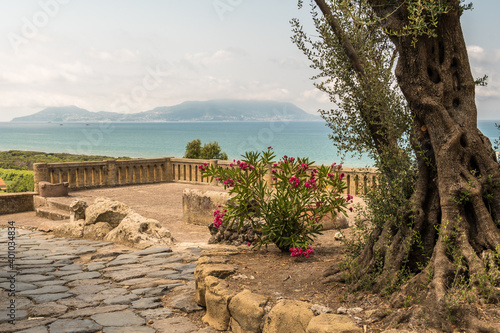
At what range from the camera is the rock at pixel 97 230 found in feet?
31.7

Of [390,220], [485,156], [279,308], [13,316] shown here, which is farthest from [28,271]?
[485,156]

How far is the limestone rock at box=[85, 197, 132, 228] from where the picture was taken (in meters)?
9.88

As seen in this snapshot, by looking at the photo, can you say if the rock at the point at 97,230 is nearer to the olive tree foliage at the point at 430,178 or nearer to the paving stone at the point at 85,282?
the paving stone at the point at 85,282

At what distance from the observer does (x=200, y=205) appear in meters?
11.2

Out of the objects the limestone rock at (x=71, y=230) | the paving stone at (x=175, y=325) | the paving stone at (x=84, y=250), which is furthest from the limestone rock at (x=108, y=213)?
the paving stone at (x=175, y=325)

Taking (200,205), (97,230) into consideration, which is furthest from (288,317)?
(200,205)

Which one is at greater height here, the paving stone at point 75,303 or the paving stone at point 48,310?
the paving stone at point 48,310

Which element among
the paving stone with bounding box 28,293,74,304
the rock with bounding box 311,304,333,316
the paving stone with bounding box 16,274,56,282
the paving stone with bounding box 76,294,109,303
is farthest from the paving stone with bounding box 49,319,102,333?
the rock with bounding box 311,304,333,316

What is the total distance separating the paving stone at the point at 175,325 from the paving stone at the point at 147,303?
429 millimetres

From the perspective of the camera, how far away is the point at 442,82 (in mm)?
4234

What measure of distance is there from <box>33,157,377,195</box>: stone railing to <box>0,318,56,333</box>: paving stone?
36.5 ft

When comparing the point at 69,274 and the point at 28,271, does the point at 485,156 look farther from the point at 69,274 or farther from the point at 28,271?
the point at 28,271

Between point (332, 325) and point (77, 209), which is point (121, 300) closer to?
point (332, 325)

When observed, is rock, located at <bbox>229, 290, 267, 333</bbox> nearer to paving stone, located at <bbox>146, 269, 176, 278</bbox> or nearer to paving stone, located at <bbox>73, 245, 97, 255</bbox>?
paving stone, located at <bbox>146, 269, 176, 278</bbox>
